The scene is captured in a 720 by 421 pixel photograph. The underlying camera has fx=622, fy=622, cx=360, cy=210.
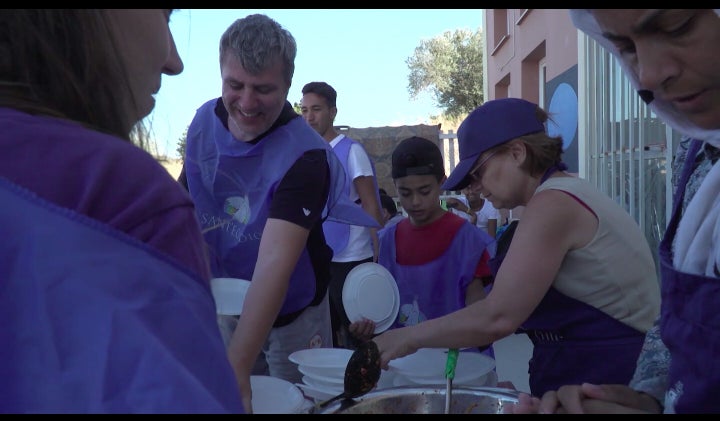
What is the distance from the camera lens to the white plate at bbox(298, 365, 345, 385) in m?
1.36

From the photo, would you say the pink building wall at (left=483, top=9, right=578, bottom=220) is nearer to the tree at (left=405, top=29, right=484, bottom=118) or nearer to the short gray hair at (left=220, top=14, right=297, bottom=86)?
the short gray hair at (left=220, top=14, right=297, bottom=86)

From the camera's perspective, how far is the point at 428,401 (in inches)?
50.3

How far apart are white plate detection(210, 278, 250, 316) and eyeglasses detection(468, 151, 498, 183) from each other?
0.70 metres

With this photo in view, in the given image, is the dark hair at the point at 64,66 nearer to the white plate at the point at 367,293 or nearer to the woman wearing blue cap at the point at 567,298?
the woman wearing blue cap at the point at 567,298

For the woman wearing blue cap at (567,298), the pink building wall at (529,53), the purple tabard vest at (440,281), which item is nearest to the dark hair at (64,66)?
the woman wearing blue cap at (567,298)

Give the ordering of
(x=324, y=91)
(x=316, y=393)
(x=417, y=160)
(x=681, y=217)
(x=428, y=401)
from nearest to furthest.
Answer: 1. (x=681, y=217)
2. (x=428, y=401)
3. (x=316, y=393)
4. (x=417, y=160)
5. (x=324, y=91)

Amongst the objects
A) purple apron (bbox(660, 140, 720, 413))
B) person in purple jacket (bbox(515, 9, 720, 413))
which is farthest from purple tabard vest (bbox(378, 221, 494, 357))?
purple apron (bbox(660, 140, 720, 413))

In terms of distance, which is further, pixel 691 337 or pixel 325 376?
pixel 325 376

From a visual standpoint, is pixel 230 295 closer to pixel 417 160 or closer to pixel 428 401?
pixel 428 401

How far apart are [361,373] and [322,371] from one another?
0.15m

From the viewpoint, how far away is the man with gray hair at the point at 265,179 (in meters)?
1.69

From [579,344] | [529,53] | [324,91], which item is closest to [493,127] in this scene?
[579,344]

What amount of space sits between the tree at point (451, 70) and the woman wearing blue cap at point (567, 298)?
20342 mm
